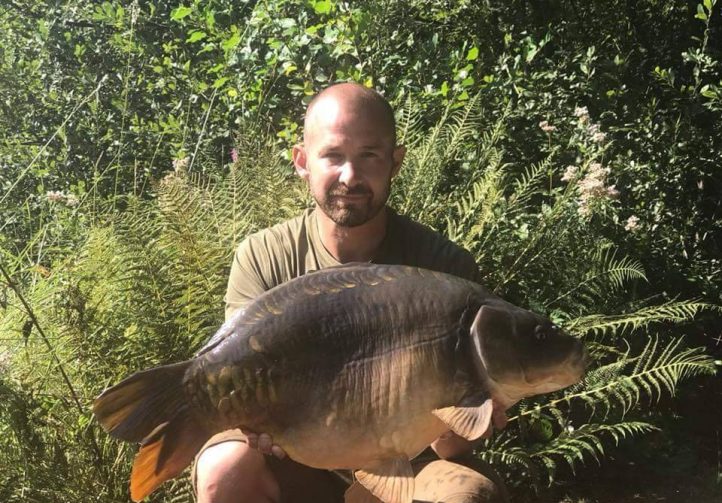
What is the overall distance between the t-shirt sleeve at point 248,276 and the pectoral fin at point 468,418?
2.40 ft

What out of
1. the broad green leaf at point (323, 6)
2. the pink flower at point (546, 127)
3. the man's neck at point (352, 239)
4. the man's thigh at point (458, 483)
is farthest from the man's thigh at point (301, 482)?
the broad green leaf at point (323, 6)

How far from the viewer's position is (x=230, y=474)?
2068 mm

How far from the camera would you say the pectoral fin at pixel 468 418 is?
68.2 inches

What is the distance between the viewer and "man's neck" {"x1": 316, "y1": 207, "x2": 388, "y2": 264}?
7.61 ft

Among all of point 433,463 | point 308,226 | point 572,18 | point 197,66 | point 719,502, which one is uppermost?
point 572,18

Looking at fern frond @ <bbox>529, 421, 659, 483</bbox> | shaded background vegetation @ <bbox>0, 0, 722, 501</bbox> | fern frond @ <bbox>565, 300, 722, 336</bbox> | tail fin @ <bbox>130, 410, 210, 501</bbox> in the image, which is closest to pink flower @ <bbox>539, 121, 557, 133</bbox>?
shaded background vegetation @ <bbox>0, 0, 722, 501</bbox>

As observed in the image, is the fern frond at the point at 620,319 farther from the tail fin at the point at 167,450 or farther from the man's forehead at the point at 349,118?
the tail fin at the point at 167,450

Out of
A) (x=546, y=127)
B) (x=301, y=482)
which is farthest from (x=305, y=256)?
(x=546, y=127)

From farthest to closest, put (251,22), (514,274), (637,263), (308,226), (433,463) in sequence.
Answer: (251,22) < (637,263) < (514,274) < (308,226) < (433,463)

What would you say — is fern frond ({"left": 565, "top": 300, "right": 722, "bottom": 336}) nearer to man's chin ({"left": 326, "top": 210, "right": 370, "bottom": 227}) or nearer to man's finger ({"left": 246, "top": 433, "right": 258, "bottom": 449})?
man's chin ({"left": 326, "top": 210, "right": 370, "bottom": 227})

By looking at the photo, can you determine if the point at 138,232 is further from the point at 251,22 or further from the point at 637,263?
the point at 637,263

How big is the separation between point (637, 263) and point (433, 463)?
1775 mm

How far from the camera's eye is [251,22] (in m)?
3.90

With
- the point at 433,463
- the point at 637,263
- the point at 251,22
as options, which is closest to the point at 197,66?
the point at 251,22
